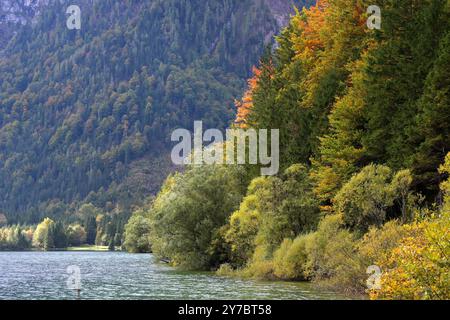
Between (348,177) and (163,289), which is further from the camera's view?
(163,289)

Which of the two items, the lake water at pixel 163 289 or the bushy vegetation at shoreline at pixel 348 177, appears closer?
the bushy vegetation at shoreline at pixel 348 177

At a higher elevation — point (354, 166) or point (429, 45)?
point (429, 45)

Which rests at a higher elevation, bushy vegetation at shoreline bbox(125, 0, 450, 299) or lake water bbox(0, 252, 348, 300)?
bushy vegetation at shoreline bbox(125, 0, 450, 299)

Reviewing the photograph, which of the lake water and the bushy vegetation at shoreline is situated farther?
the lake water

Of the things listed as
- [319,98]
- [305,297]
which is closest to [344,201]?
[305,297]

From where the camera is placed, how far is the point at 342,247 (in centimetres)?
4309

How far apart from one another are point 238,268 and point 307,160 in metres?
11.1

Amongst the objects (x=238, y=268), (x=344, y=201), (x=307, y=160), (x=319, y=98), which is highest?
(x=319, y=98)

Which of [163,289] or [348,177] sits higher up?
[348,177]

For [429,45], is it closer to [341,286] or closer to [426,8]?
[426,8]

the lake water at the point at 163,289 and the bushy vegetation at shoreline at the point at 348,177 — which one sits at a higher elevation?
the bushy vegetation at shoreline at the point at 348,177
